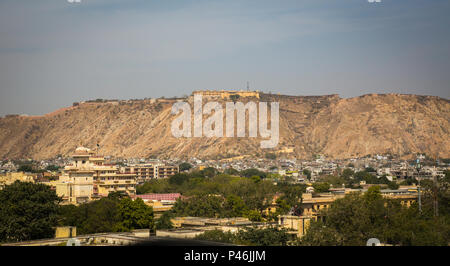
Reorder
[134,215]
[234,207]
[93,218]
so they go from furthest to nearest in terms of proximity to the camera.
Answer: [234,207] → [134,215] → [93,218]

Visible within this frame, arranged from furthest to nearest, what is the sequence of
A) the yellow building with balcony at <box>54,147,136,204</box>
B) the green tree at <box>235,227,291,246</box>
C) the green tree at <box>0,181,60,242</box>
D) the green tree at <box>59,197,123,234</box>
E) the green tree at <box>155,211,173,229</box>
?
the yellow building with balcony at <box>54,147,136,204</box> < the green tree at <box>155,211,173,229</box> < the green tree at <box>59,197,123,234</box> < the green tree at <box>0,181,60,242</box> < the green tree at <box>235,227,291,246</box>

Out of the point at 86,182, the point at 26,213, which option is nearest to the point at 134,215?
the point at 26,213

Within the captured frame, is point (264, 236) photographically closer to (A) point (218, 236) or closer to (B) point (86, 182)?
(A) point (218, 236)

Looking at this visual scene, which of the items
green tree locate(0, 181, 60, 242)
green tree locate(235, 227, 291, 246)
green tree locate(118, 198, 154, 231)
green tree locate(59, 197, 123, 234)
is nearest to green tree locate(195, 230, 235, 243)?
green tree locate(235, 227, 291, 246)

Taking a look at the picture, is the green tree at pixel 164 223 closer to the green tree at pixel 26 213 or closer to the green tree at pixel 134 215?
the green tree at pixel 134 215

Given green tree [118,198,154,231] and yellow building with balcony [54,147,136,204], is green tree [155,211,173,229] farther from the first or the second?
yellow building with balcony [54,147,136,204]

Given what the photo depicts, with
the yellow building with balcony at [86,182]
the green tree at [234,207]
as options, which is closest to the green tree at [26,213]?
the green tree at [234,207]
